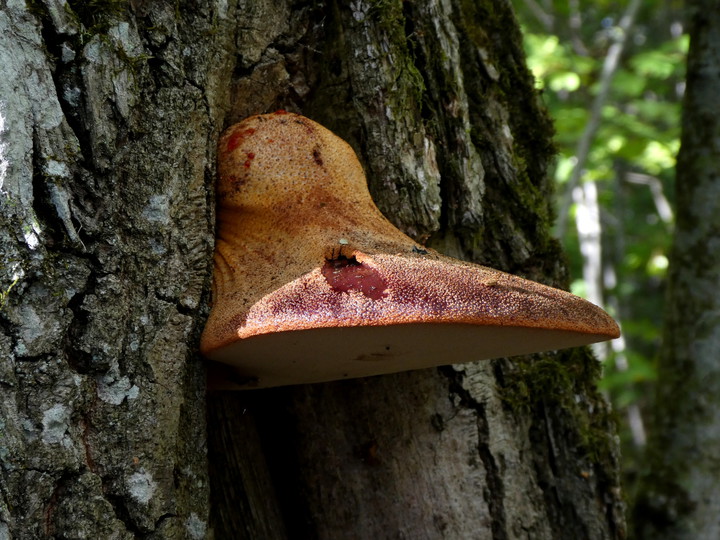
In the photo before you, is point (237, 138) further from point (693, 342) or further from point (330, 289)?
point (693, 342)

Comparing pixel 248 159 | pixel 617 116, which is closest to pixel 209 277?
pixel 248 159

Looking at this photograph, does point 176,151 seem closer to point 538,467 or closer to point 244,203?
point 244,203

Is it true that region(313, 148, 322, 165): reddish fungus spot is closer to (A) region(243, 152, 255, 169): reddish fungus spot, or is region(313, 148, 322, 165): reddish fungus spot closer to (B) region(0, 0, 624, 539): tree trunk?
(A) region(243, 152, 255, 169): reddish fungus spot

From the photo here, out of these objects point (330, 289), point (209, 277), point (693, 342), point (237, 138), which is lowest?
point (693, 342)

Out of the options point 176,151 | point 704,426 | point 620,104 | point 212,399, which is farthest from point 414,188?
point 620,104

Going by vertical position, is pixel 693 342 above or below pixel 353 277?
below

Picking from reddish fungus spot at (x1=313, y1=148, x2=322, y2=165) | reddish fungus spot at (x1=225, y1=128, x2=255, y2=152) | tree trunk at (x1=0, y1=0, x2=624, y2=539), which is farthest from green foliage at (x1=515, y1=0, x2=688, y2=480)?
reddish fungus spot at (x1=225, y1=128, x2=255, y2=152)
